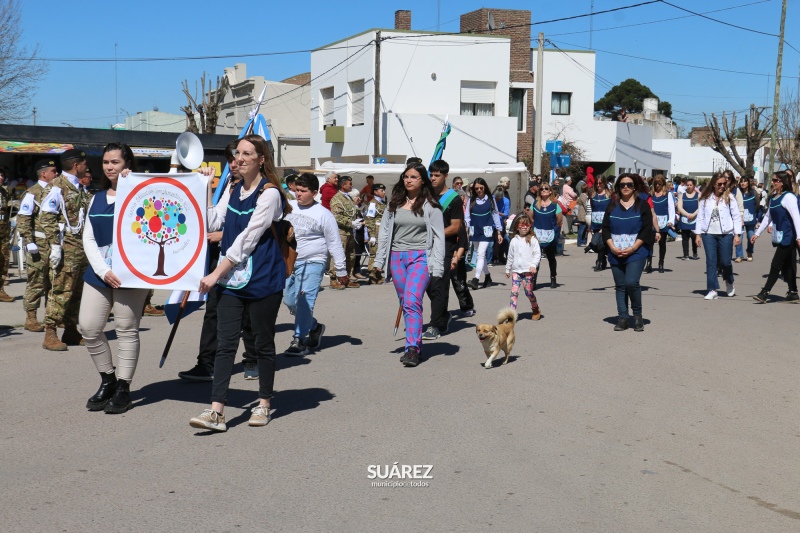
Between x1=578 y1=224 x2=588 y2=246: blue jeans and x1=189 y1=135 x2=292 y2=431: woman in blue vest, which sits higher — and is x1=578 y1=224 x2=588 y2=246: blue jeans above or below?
below

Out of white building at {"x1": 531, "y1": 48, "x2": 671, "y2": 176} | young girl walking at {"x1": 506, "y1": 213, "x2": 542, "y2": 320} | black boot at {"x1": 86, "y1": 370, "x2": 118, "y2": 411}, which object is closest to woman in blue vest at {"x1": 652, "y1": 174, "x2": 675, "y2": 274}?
young girl walking at {"x1": 506, "y1": 213, "x2": 542, "y2": 320}

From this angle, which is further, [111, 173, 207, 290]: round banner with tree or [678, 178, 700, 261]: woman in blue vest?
[678, 178, 700, 261]: woman in blue vest

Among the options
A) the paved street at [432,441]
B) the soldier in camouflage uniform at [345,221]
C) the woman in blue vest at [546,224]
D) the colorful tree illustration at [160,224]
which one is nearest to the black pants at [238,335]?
the paved street at [432,441]

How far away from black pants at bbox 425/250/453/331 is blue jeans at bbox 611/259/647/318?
85.5 inches

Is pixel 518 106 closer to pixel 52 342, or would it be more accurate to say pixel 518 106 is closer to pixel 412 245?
pixel 412 245

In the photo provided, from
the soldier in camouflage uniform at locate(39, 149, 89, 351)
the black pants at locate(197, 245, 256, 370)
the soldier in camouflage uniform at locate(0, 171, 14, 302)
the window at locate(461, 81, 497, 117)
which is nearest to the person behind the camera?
the black pants at locate(197, 245, 256, 370)

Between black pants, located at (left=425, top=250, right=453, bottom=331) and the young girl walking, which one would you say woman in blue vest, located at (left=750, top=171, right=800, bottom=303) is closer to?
the young girl walking

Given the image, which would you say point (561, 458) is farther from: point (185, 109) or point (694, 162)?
point (694, 162)

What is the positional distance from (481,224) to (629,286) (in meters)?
5.15

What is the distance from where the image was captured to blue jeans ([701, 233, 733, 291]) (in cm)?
1347

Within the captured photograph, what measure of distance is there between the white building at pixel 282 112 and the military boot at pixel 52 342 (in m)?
42.3

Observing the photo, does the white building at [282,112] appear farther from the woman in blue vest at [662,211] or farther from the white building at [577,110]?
the woman in blue vest at [662,211]

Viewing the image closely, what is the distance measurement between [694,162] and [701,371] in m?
65.0

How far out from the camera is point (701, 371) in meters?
8.43
